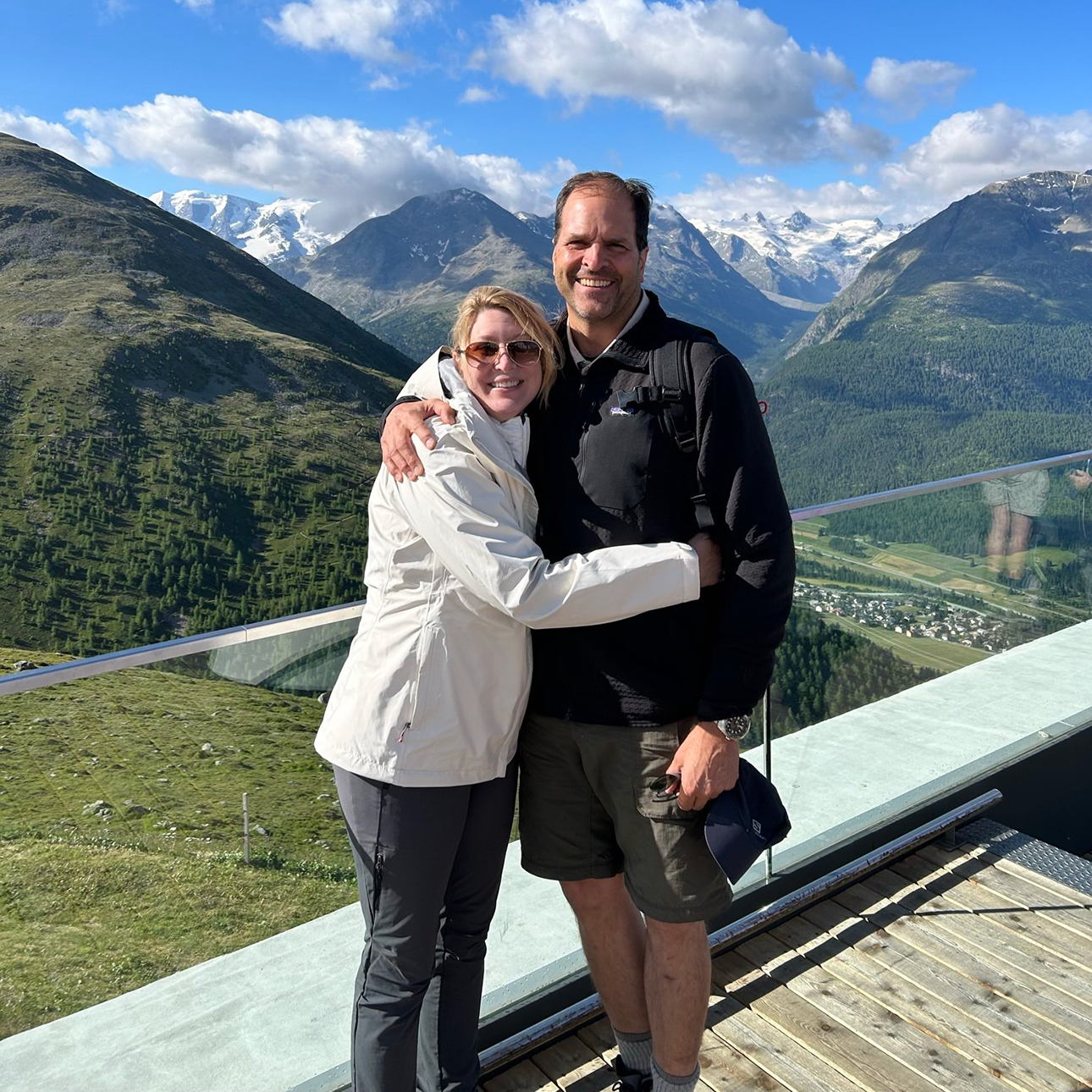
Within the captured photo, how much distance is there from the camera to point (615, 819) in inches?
77.7

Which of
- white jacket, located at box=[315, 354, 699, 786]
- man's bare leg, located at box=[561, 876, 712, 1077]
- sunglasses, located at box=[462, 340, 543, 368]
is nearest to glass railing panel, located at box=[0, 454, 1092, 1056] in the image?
man's bare leg, located at box=[561, 876, 712, 1077]

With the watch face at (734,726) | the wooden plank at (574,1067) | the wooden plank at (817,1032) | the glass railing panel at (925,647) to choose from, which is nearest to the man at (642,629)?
the watch face at (734,726)

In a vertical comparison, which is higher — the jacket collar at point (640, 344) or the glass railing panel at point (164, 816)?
the jacket collar at point (640, 344)

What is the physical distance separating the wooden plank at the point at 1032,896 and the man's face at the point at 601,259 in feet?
7.40

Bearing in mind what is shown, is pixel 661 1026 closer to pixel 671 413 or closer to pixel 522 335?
pixel 671 413

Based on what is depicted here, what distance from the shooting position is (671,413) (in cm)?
182

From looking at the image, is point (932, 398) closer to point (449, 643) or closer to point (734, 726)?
point (734, 726)

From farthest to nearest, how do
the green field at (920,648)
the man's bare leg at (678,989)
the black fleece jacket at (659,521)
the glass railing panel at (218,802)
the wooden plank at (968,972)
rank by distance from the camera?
the green field at (920,648)
the wooden plank at (968,972)
the man's bare leg at (678,989)
the glass railing panel at (218,802)
the black fleece jacket at (659,521)

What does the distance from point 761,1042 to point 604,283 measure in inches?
72.6

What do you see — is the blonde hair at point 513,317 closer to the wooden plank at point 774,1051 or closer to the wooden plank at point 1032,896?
the wooden plank at point 774,1051

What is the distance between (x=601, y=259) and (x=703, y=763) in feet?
3.31

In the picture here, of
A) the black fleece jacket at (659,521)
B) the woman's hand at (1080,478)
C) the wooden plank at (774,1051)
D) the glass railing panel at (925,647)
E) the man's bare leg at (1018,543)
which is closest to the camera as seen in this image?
the black fleece jacket at (659,521)

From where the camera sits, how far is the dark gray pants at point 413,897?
1.75 meters

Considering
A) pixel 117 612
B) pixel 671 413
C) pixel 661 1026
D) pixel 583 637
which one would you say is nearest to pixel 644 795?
pixel 583 637
